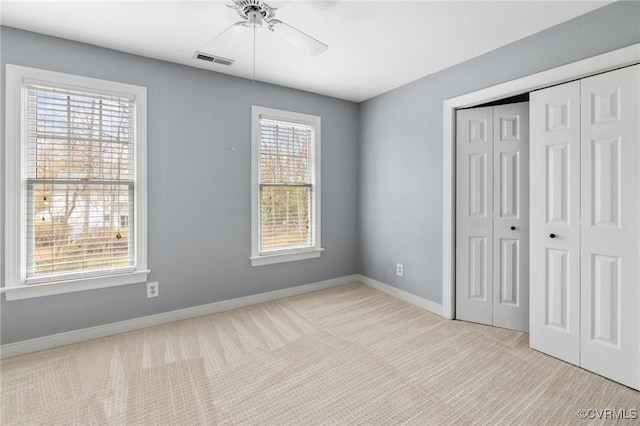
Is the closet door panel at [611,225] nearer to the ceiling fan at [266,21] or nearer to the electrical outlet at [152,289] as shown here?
the ceiling fan at [266,21]

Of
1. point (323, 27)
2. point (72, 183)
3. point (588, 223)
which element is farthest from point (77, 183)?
point (588, 223)

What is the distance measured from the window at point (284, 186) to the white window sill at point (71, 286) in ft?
3.84

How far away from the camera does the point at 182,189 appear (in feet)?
9.68

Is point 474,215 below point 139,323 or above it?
above

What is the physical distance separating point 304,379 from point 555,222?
2203mm

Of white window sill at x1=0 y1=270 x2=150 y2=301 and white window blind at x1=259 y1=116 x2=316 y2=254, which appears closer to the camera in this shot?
white window sill at x1=0 y1=270 x2=150 y2=301

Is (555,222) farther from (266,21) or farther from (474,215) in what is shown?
(266,21)

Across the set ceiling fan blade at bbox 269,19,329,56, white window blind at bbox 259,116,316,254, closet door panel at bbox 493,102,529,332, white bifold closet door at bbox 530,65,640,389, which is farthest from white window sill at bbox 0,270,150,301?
white bifold closet door at bbox 530,65,640,389

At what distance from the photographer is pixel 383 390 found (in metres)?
1.92

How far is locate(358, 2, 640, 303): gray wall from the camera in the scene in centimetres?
210

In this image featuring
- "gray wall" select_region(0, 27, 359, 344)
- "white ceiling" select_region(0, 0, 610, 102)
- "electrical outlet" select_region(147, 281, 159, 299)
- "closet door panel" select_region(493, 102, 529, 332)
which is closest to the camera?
"white ceiling" select_region(0, 0, 610, 102)

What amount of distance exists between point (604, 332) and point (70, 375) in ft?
12.1
